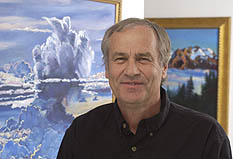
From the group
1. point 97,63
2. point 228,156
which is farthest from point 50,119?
point 228,156

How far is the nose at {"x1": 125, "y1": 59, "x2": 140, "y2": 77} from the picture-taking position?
1.10m

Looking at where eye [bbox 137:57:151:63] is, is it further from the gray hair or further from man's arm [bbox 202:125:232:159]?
man's arm [bbox 202:125:232:159]

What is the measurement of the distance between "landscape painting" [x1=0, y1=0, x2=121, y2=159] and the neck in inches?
24.4

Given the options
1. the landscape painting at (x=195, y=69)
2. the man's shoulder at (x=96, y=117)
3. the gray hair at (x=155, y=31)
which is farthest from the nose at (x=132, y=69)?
the landscape painting at (x=195, y=69)

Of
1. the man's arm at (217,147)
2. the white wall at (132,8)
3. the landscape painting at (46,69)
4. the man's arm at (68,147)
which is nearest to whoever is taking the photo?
the man's arm at (217,147)

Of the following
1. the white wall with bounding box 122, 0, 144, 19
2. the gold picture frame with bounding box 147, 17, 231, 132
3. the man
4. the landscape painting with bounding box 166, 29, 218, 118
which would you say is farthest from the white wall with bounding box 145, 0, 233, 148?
the man

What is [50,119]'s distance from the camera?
1726 millimetres

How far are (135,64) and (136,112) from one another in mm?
203

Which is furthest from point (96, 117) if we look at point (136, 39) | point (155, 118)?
point (136, 39)

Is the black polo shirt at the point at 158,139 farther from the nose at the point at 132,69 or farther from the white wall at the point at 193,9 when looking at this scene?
the white wall at the point at 193,9

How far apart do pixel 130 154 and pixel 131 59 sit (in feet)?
1.19

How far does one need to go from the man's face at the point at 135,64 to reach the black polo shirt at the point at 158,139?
4.5 inches

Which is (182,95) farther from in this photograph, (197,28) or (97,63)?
(97,63)

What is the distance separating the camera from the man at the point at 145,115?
1117mm
